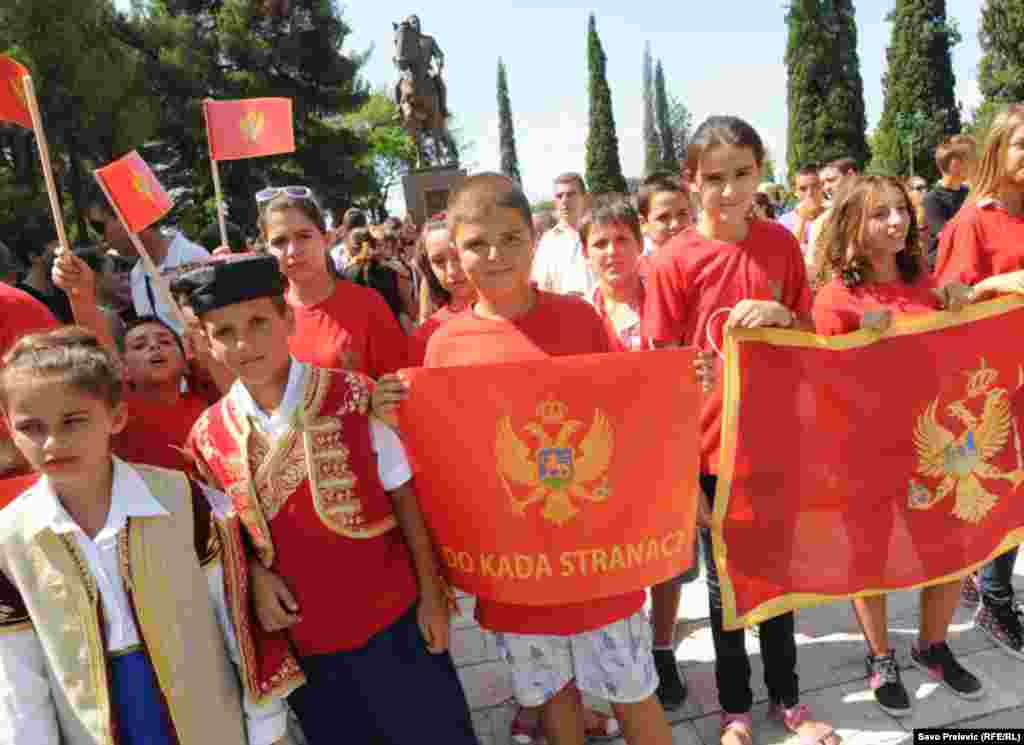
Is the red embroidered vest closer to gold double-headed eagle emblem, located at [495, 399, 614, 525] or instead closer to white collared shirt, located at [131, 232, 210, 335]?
gold double-headed eagle emblem, located at [495, 399, 614, 525]

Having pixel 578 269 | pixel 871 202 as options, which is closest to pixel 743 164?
pixel 871 202

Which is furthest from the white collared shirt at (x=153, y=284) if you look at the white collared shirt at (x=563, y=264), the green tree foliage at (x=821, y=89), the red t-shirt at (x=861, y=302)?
the green tree foliage at (x=821, y=89)

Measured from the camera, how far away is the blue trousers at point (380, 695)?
2.10m

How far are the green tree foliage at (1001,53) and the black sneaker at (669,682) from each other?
31221 mm

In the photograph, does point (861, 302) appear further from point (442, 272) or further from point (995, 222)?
point (442, 272)

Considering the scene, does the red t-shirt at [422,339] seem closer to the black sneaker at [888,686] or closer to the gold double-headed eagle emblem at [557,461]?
the gold double-headed eagle emblem at [557,461]

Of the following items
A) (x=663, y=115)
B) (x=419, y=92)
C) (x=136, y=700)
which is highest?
(x=663, y=115)

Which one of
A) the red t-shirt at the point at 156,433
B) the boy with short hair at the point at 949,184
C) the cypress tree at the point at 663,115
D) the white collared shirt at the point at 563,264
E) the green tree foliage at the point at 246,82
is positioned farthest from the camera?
the cypress tree at the point at 663,115

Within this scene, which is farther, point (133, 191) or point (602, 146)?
point (602, 146)

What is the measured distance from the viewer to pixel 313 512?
1.99 meters

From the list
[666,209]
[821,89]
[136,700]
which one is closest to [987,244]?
[666,209]

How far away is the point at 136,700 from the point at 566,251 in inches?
175

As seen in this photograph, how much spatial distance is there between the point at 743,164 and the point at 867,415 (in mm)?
951

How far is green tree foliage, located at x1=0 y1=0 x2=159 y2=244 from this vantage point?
15008 mm
